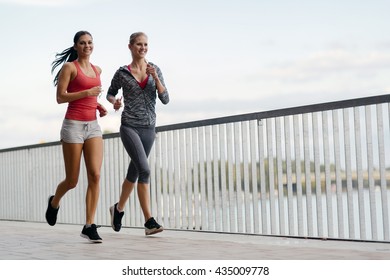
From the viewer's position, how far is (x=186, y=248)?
5230mm

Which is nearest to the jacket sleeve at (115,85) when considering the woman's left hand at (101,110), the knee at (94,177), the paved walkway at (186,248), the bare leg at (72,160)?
the woman's left hand at (101,110)

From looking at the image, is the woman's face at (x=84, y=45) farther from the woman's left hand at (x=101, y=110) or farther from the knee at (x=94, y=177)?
the knee at (x=94, y=177)

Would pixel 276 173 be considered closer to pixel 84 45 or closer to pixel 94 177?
pixel 94 177

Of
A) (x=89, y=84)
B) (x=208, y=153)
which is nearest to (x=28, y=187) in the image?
(x=208, y=153)

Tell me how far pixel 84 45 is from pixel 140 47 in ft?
1.61

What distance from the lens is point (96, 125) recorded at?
582cm

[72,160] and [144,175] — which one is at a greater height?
[72,160]

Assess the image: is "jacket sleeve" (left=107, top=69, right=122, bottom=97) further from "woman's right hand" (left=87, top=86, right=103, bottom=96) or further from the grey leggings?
"woman's right hand" (left=87, top=86, right=103, bottom=96)

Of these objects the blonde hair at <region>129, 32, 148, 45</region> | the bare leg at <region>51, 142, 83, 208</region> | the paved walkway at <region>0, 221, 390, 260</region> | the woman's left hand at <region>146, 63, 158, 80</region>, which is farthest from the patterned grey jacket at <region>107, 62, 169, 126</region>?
the paved walkway at <region>0, 221, 390, 260</region>

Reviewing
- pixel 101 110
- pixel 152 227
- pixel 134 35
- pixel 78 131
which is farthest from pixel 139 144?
pixel 134 35

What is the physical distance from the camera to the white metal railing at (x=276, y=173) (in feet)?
18.0

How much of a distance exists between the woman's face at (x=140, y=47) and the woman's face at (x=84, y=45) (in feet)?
1.29
